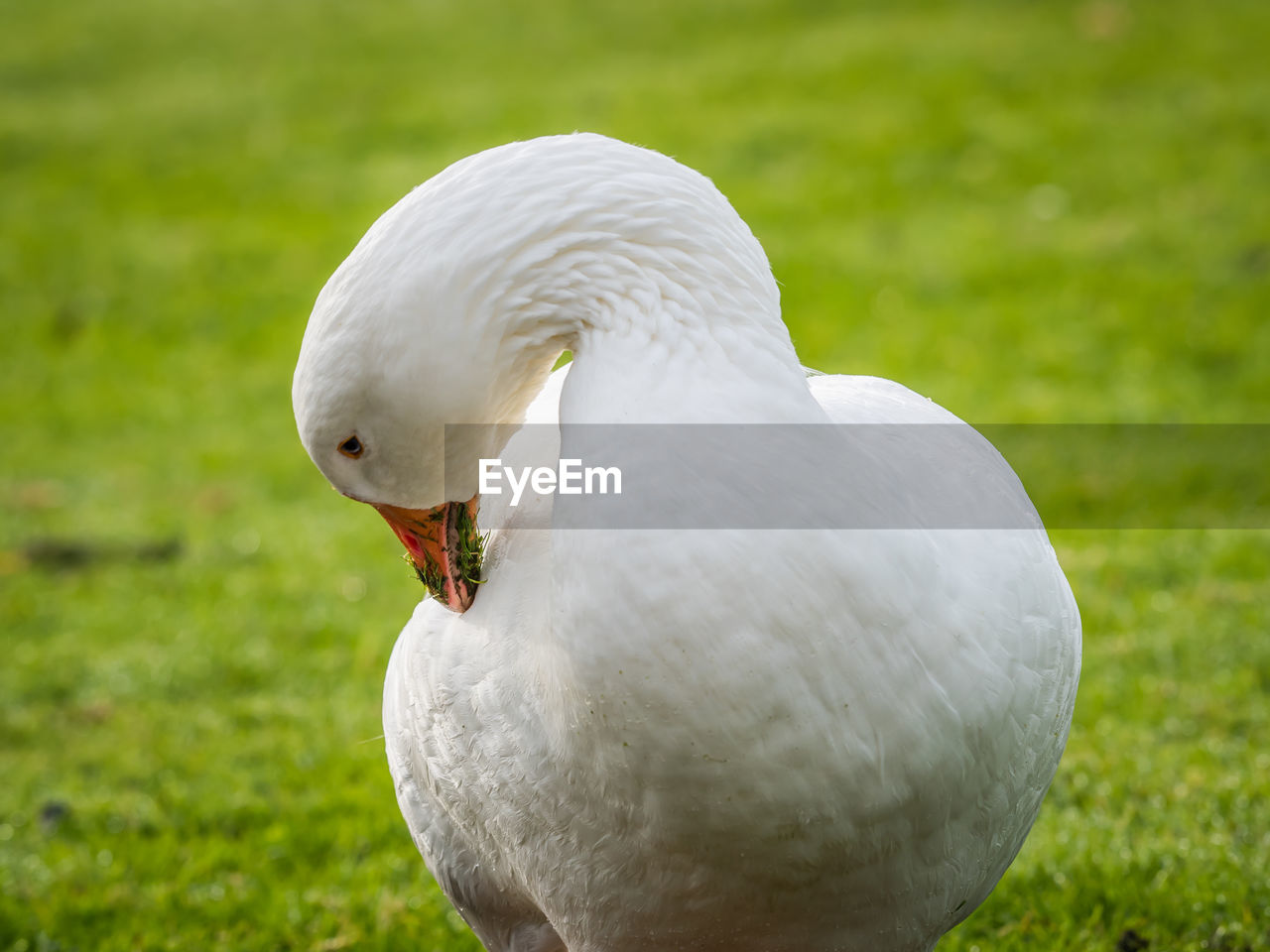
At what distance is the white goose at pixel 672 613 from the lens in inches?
81.7

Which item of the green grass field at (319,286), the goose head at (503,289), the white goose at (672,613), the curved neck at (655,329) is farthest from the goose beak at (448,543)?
→ the green grass field at (319,286)

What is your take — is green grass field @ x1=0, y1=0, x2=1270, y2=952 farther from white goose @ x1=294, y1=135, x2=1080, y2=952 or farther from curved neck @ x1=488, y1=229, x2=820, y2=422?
curved neck @ x1=488, y1=229, x2=820, y2=422

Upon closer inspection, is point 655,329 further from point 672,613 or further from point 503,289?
point 672,613

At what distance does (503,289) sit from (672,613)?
678 millimetres

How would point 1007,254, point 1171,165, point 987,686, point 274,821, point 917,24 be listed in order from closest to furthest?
point 987,686, point 274,821, point 1007,254, point 1171,165, point 917,24

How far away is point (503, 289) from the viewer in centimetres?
230

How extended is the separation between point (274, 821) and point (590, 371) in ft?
11.4

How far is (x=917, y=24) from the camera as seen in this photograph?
15516 mm

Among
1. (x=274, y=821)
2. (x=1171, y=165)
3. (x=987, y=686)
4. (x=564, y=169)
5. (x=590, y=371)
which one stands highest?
(x=564, y=169)

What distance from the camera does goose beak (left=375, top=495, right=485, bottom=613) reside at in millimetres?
2662

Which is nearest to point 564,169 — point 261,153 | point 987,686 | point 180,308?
point 987,686

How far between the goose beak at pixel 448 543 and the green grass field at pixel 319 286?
1838mm

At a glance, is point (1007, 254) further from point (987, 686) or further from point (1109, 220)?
point (987, 686)

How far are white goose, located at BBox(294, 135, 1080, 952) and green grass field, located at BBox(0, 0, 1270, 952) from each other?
64.8 inches
